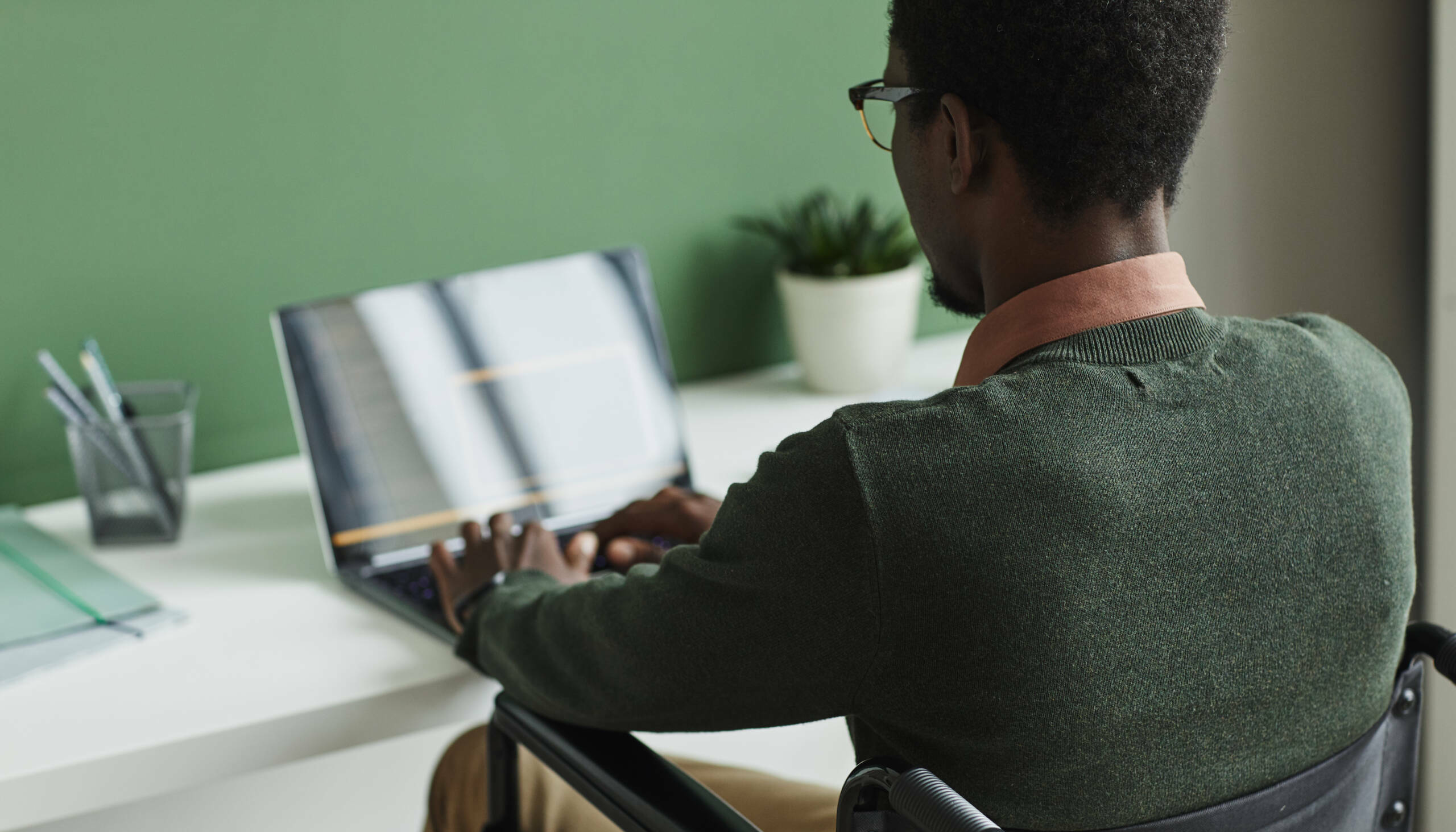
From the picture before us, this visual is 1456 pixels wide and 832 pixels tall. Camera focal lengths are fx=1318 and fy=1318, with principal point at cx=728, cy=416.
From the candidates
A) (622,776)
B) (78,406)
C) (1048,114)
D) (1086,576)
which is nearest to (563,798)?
(622,776)

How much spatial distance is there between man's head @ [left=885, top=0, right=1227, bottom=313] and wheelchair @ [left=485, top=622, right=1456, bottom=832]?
328 millimetres

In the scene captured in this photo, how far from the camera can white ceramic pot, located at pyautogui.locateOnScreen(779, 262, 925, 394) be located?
174cm

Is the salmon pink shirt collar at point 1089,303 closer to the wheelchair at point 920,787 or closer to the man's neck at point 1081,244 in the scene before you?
the man's neck at point 1081,244

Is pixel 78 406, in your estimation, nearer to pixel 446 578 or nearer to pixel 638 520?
pixel 446 578

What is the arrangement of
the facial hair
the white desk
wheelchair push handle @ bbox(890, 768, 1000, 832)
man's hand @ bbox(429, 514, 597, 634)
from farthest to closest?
man's hand @ bbox(429, 514, 597, 634) → the white desk → the facial hair → wheelchair push handle @ bbox(890, 768, 1000, 832)

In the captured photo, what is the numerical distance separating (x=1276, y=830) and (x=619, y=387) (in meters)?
0.94

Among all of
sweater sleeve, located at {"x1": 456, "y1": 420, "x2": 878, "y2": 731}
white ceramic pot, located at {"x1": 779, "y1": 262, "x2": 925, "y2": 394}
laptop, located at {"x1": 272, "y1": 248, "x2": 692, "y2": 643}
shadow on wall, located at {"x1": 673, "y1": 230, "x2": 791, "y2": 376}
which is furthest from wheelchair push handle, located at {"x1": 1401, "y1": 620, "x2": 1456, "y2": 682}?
shadow on wall, located at {"x1": 673, "y1": 230, "x2": 791, "y2": 376}

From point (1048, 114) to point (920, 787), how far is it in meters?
0.39

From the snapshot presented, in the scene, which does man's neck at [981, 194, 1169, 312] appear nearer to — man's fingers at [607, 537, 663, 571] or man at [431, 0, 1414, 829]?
man at [431, 0, 1414, 829]

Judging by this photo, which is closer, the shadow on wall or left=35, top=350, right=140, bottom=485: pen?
left=35, top=350, right=140, bottom=485: pen

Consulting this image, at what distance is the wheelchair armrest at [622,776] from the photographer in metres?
0.85

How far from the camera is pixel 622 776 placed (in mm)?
893

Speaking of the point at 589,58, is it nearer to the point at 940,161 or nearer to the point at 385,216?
the point at 385,216

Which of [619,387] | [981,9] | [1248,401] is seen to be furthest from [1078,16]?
[619,387]
